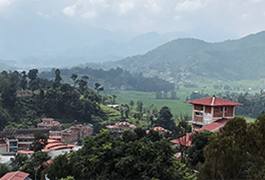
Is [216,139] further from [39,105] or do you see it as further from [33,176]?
[39,105]

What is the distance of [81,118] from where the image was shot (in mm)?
57125

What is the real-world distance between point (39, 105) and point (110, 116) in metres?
15.2

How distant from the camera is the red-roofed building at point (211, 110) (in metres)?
24.6

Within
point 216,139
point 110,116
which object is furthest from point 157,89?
point 216,139

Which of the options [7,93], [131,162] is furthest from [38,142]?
[7,93]

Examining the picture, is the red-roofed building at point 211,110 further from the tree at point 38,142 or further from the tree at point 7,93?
the tree at point 7,93

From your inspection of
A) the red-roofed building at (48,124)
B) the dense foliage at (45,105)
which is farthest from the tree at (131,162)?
the dense foliage at (45,105)

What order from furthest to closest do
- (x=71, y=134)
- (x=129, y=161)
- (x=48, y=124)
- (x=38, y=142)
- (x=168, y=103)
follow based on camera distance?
1. (x=168, y=103)
2. (x=48, y=124)
3. (x=71, y=134)
4. (x=38, y=142)
5. (x=129, y=161)

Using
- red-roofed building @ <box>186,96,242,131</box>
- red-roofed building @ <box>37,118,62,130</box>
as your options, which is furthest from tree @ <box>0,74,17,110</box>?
red-roofed building @ <box>186,96,242,131</box>

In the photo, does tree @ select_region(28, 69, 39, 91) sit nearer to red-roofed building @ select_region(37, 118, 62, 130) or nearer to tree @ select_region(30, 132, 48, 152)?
red-roofed building @ select_region(37, 118, 62, 130)

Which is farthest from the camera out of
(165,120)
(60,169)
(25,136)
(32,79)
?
(32,79)

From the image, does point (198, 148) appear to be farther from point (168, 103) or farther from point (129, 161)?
point (168, 103)

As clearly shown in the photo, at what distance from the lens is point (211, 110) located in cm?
2466

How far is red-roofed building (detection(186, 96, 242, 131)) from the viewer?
24.6m
